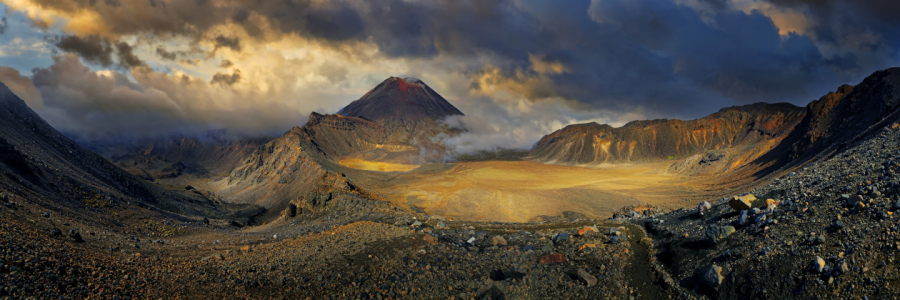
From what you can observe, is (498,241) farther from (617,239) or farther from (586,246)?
(617,239)

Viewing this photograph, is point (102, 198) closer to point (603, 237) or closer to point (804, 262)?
point (603, 237)

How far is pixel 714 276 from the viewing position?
8977 millimetres

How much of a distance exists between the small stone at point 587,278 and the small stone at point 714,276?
2.57 metres

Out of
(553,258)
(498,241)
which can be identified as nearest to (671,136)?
(498,241)

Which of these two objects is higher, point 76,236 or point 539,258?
point 76,236

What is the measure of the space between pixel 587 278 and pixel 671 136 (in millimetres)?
159676

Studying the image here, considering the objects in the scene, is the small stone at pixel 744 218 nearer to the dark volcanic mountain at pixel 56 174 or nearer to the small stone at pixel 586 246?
the small stone at pixel 586 246

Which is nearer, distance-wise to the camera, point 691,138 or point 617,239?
point 617,239

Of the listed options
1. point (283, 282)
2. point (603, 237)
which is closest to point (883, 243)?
point (603, 237)

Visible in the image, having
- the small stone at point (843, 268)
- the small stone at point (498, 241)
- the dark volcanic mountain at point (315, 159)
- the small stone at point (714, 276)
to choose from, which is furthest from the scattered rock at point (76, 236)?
the small stone at point (843, 268)

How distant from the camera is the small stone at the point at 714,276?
349 inches

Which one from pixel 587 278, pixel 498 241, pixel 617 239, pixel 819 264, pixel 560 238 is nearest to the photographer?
pixel 819 264

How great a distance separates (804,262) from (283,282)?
1202cm

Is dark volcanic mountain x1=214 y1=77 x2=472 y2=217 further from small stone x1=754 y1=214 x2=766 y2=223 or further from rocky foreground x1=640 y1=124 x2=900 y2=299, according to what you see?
small stone x1=754 y1=214 x2=766 y2=223
